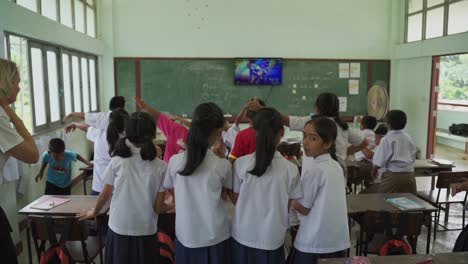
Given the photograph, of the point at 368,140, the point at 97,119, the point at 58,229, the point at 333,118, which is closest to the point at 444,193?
the point at 368,140

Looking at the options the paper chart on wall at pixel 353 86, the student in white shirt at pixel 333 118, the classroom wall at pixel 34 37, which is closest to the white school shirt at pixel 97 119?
the classroom wall at pixel 34 37

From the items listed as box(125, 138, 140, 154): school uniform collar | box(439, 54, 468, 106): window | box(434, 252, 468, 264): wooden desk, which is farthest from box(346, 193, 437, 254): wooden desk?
box(439, 54, 468, 106): window

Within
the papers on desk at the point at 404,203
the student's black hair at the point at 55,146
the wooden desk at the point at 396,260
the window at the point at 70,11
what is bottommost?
the papers on desk at the point at 404,203

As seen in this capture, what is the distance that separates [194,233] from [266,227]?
13.7 inches

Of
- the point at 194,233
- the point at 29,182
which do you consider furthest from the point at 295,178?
the point at 29,182

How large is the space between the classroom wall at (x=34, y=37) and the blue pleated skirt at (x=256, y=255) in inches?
86.7

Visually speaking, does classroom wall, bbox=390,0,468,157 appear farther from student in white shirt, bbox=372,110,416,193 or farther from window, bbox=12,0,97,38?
window, bbox=12,0,97,38

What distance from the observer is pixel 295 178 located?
1766mm

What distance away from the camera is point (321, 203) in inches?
69.8

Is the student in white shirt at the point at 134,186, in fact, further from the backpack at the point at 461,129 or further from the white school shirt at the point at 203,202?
the backpack at the point at 461,129

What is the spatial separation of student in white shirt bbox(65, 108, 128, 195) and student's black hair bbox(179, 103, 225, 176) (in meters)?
0.92

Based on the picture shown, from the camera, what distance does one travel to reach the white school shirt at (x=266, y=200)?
1750 mm

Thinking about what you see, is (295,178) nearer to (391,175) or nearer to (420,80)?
(391,175)

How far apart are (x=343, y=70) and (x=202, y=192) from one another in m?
5.86
